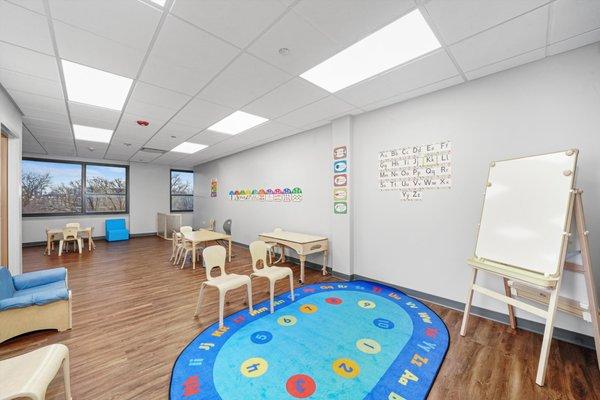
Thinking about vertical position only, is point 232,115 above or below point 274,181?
above

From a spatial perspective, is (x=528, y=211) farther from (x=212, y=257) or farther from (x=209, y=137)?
(x=209, y=137)

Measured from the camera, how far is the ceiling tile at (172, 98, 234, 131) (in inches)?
133

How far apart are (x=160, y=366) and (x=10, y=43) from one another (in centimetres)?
301

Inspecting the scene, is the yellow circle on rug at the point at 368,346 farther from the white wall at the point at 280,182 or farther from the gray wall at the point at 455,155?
the white wall at the point at 280,182

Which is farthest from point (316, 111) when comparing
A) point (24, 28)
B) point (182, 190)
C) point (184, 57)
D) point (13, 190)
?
point (182, 190)

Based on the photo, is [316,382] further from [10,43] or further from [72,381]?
[10,43]

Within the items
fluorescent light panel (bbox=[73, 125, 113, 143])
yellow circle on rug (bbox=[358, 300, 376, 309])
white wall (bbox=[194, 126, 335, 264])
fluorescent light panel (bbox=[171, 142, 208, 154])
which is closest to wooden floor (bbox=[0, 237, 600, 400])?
yellow circle on rug (bbox=[358, 300, 376, 309])

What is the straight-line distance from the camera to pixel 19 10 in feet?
5.56

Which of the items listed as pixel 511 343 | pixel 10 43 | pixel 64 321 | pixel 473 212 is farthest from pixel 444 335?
pixel 10 43

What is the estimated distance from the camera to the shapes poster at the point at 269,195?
501 centimetres

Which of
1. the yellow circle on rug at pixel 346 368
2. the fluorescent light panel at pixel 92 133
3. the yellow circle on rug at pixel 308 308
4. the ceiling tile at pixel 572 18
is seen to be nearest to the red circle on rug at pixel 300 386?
the yellow circle on rug at pixel 346 368

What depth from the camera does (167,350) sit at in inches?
83.6

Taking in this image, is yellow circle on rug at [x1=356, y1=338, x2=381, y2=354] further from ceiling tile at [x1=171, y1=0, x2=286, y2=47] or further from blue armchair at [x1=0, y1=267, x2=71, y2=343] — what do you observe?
blue armchair at [x1=0, y1=267, x2=71, y2=343]

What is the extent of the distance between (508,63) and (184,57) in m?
3.22
